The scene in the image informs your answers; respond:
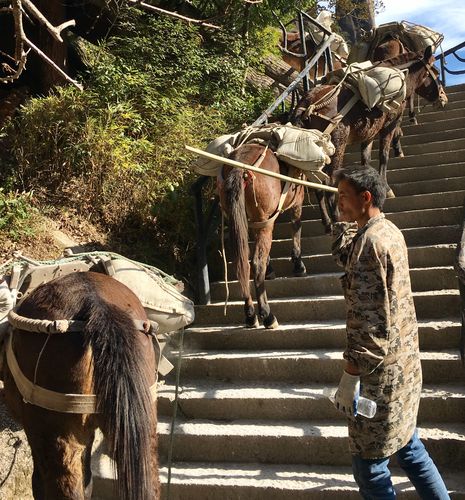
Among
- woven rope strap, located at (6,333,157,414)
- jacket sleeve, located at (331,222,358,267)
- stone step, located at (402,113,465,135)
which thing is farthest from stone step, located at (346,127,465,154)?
woven rope strap, located at (6,333,157,414)

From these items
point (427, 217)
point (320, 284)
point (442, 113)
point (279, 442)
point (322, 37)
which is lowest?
point (279, 442)

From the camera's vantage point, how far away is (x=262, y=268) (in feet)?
15.1

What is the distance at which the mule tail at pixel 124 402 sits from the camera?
6.19ft

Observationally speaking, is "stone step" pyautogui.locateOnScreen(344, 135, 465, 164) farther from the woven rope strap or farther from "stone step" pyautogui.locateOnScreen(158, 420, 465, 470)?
the woven rope strap

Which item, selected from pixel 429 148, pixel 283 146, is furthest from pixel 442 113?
pixel 283 146

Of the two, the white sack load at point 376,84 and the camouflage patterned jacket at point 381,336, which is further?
the white sack load at point 376,84

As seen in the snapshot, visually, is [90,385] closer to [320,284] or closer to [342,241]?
[342,241]

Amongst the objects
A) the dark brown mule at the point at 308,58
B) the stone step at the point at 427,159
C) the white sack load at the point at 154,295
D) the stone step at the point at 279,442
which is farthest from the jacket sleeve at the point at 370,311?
the dark brown mule at the point at 308,58

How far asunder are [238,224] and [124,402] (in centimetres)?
248

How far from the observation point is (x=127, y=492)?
1.87 m

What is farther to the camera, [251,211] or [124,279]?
[251,211]

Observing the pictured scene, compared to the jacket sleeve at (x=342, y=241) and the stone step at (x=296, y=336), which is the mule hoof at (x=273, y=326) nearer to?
the stone step at (x=296, y=336)

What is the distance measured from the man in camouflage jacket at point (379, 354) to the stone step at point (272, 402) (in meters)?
1.17

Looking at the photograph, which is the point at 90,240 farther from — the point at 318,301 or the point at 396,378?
the point at 396,378
